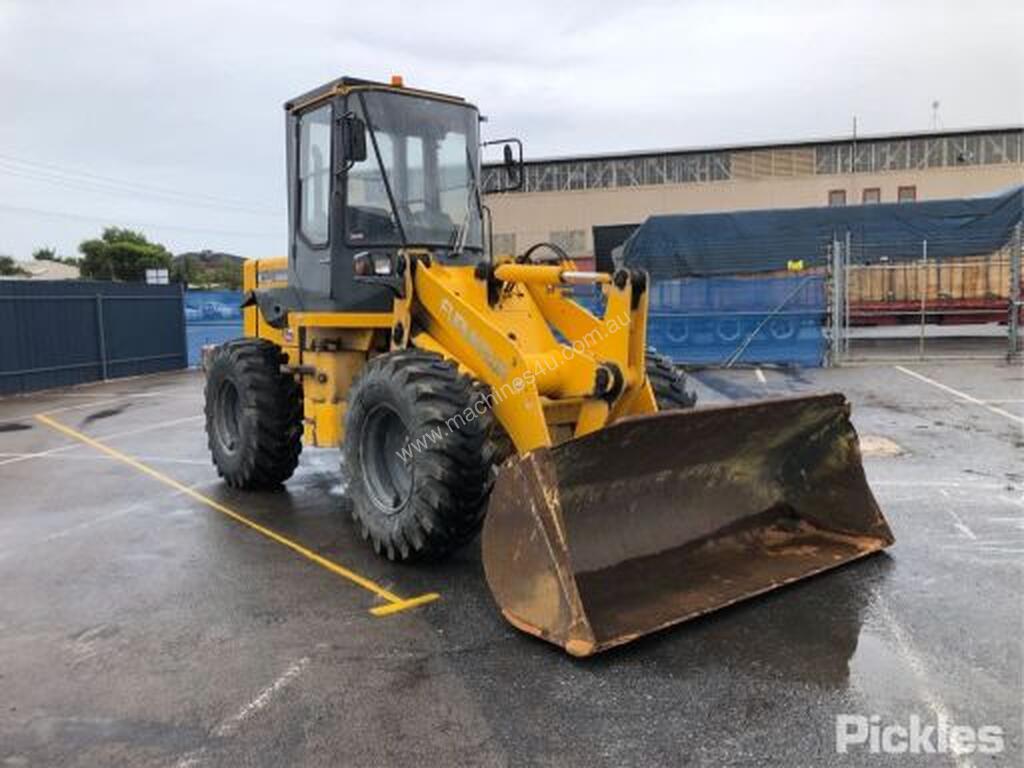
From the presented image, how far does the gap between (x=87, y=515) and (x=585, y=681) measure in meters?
5.18

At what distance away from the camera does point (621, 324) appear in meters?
5.38

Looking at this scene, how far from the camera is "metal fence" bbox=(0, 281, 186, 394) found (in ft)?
57.4

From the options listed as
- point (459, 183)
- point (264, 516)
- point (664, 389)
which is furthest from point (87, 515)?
point (664, 389)

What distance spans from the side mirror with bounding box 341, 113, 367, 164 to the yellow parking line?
8.81ft

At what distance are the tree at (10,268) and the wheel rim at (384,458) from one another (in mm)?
55795

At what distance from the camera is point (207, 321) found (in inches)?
903

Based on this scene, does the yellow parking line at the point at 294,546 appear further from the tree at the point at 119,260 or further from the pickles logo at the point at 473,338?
the tree at the point at 119,260

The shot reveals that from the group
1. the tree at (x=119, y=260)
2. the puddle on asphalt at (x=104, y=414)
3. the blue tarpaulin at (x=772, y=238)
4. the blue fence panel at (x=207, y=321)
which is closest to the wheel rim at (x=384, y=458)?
the puddle on asphalt at (x=104, y=414)

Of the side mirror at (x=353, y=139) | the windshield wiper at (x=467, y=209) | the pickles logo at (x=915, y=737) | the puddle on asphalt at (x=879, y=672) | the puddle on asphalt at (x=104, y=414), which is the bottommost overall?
the pickles logo at (x=915, y=737)

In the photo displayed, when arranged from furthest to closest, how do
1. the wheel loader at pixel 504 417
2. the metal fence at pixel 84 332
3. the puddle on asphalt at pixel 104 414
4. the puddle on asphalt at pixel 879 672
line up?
the metal fence at pixel 84 332
the puddle on asphalt at pixel 104 414
the wheel loader at pixel 504 417
the puddle on asphalt at pixel 879 672

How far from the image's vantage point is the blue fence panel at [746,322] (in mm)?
17969

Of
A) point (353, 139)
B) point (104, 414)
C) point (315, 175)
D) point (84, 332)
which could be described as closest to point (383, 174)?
point (353, 139)

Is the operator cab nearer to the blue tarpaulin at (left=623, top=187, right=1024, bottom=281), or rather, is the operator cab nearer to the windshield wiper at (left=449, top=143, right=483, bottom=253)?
the windshield wiper at (left=449, top=143, right=483, bottom=253)

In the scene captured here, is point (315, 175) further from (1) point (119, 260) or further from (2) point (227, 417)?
(1) point (119, 260)
